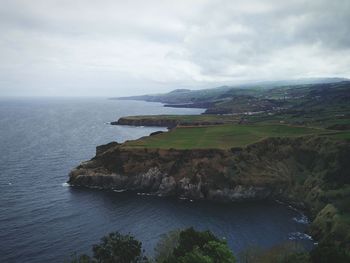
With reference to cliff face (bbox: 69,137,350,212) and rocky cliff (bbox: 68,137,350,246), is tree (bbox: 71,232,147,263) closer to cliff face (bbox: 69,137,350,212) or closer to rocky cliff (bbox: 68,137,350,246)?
cliff face (bbox: 69,137,350,212)

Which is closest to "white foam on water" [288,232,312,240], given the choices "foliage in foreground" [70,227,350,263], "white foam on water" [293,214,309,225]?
"white foam on water" [293,214,309,225]

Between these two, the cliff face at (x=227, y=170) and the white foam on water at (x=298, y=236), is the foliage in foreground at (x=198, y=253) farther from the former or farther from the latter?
the cliff face at (x=227, y=170)

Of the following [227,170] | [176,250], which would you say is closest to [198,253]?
[176,250]

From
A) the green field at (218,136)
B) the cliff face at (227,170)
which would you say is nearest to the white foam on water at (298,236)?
the cliff face at (227,170)

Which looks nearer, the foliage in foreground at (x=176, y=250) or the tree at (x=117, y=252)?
the foliage in foreground at (x=176, y=250)

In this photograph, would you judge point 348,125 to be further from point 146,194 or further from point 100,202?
point 100,202

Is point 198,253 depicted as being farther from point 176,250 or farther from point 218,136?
point 218,136

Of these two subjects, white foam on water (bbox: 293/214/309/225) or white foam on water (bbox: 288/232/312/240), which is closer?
white foam on water (bbox: 288/232/312/240)
